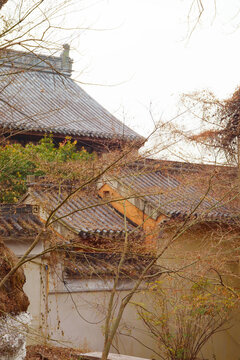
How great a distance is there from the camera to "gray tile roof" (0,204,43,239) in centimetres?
881

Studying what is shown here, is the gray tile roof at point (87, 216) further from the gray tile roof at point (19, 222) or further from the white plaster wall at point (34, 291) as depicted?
the white plaster wall at point (34, 291)

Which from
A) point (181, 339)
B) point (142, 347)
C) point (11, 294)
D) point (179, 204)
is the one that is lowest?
point (142, 347)

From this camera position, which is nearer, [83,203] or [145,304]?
[145,304]

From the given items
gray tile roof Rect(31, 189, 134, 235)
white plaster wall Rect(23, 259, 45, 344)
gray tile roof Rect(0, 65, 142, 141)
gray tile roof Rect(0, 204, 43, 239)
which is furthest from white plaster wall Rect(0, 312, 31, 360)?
gray tile roof Rect(0, 65, 142, 141)

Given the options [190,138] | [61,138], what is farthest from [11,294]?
[61,138]

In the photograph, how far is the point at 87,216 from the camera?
1173 cm

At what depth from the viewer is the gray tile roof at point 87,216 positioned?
427 inches

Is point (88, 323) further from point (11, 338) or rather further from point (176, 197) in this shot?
point (11, 338)

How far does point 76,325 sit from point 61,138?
8308mm

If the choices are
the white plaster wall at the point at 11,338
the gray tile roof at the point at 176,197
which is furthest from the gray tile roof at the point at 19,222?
the white plaster wall at the point at 11,338

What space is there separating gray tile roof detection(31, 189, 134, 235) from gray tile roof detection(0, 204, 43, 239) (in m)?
1.08

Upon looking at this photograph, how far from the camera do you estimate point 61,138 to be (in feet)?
56.0

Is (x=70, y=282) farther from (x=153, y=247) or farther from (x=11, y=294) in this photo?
(x=11, y=294)

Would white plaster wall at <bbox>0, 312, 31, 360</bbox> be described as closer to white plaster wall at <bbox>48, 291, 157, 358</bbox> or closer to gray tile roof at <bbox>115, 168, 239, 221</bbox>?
white plaster wall at <bbox>48, 291, 157, 358</bbox>
